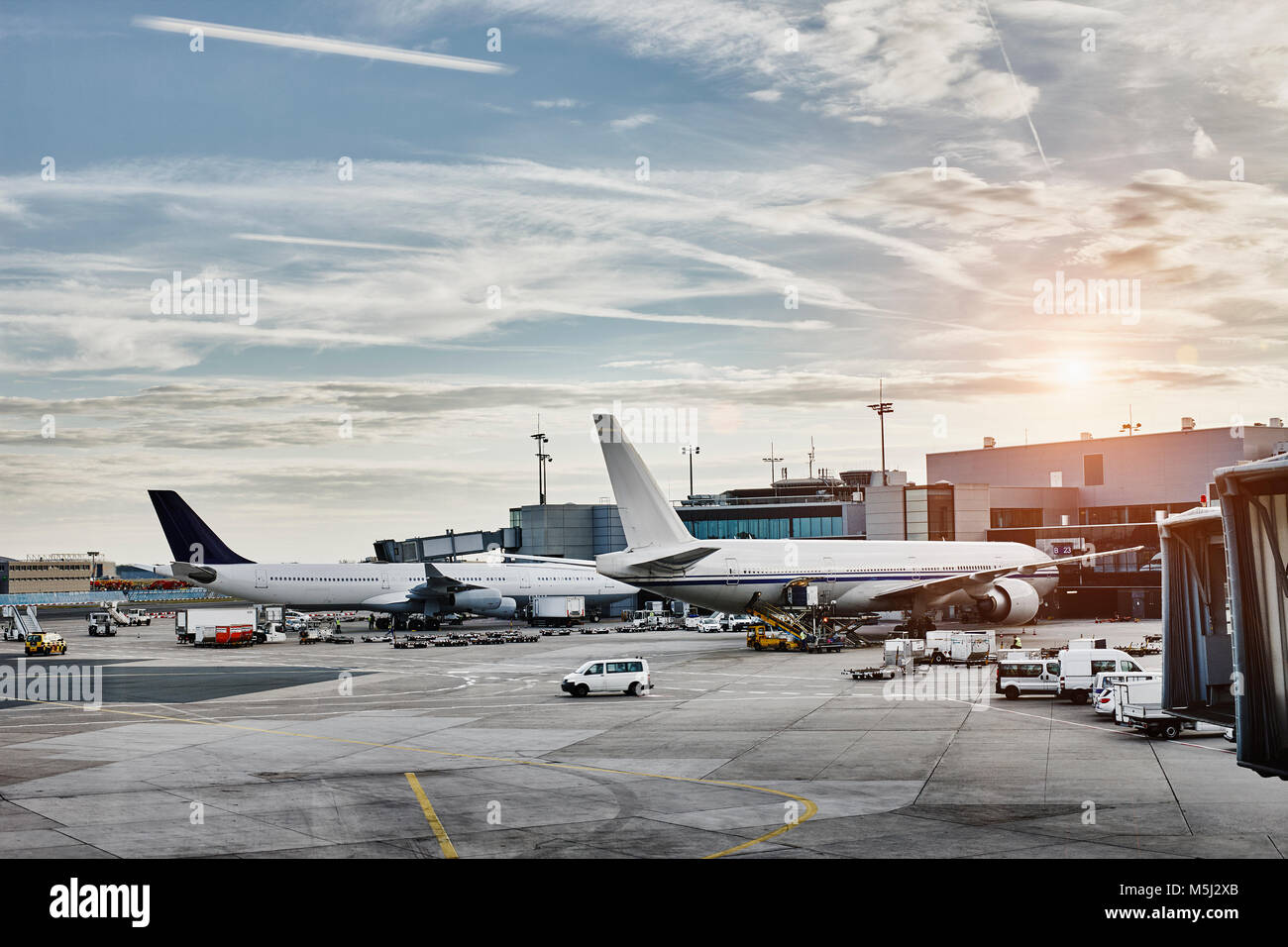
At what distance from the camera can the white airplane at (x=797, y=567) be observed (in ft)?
218

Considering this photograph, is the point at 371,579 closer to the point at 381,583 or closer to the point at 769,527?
the point at 381,583

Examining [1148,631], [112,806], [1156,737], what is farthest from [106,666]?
[1148,631]

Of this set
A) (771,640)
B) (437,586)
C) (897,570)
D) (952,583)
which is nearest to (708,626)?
(897,570)

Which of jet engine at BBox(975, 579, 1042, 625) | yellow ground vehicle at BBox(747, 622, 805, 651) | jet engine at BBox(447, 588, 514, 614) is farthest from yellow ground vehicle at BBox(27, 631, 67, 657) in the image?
jet engine at BBox(975, 579, 1042, 625)

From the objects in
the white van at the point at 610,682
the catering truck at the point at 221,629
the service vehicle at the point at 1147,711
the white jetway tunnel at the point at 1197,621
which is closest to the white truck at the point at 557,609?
the catering truck at the point at 221,629

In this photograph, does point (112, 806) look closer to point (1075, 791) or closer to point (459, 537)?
point (1075, 791)

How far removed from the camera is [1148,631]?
78.1m

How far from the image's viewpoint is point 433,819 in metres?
23.4

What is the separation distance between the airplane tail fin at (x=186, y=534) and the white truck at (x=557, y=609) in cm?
2674

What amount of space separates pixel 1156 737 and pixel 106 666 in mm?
57938

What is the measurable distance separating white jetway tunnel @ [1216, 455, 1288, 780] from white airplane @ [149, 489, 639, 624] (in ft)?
261

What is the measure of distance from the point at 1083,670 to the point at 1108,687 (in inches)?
206

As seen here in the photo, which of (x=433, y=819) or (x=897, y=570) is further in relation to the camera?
(x=897, y=570)
